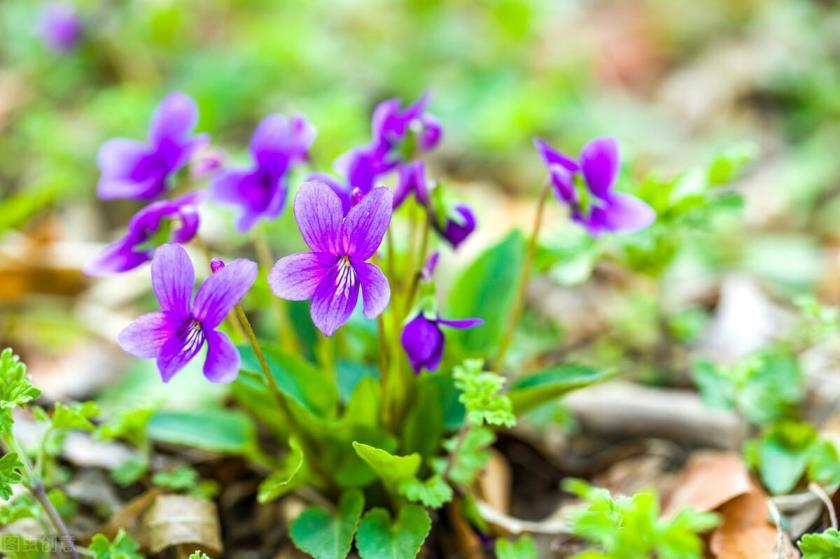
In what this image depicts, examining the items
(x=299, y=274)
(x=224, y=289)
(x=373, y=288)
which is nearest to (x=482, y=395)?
(x=373, y=288)

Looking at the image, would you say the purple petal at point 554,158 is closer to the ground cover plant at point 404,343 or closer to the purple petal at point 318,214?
the ground cover plant at point 404,343

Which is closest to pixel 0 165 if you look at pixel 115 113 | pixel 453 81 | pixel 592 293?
pixel 115 113

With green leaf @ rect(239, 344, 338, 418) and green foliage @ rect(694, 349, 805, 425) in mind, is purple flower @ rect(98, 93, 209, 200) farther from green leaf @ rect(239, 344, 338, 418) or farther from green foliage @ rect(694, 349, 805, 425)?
green foliage @ rect(694, 349, 805, 425)

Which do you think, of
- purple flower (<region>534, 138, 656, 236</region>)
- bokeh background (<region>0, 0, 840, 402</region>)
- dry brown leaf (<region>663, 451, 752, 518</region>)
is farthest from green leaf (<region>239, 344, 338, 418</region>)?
bokeh background (<region>0, 0, 840, 402</region>)

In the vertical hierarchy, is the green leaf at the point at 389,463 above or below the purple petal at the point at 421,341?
below

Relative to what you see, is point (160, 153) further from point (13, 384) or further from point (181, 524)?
point (181, 524)

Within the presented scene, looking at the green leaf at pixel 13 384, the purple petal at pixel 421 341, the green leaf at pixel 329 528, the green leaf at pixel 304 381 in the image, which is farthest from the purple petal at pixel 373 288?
the green leaf at pixel 13 384
